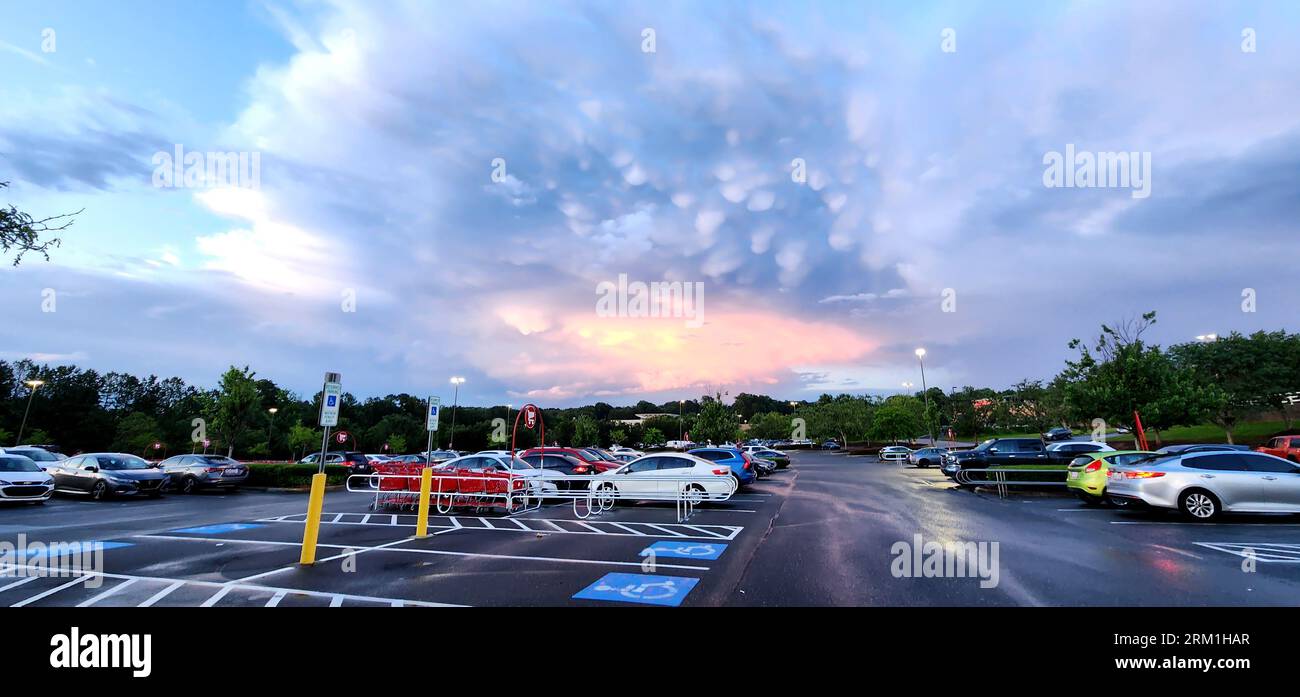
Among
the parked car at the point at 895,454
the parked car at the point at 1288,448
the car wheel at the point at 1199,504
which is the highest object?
the car wheel at the point at 1199,504

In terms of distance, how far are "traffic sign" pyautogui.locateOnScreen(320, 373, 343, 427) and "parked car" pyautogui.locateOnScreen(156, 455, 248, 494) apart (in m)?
17.4

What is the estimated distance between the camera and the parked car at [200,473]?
19812mm

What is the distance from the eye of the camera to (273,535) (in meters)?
9.74

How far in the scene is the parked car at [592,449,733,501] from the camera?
13.8 m

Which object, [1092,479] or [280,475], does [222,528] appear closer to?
Answer: [280,475]

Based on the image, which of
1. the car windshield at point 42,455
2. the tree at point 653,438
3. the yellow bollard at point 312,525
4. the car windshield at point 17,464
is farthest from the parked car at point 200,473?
the tree at point 653,438

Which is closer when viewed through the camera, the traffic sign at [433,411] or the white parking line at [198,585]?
the white parking line at [198,585]

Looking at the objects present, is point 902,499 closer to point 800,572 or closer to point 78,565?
point 800,572

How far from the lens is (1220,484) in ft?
33.1

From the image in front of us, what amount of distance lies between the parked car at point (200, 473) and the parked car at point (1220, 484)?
94.2 ft

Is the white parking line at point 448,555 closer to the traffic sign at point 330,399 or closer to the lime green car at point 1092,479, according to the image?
the traffic sign at point 330,399
